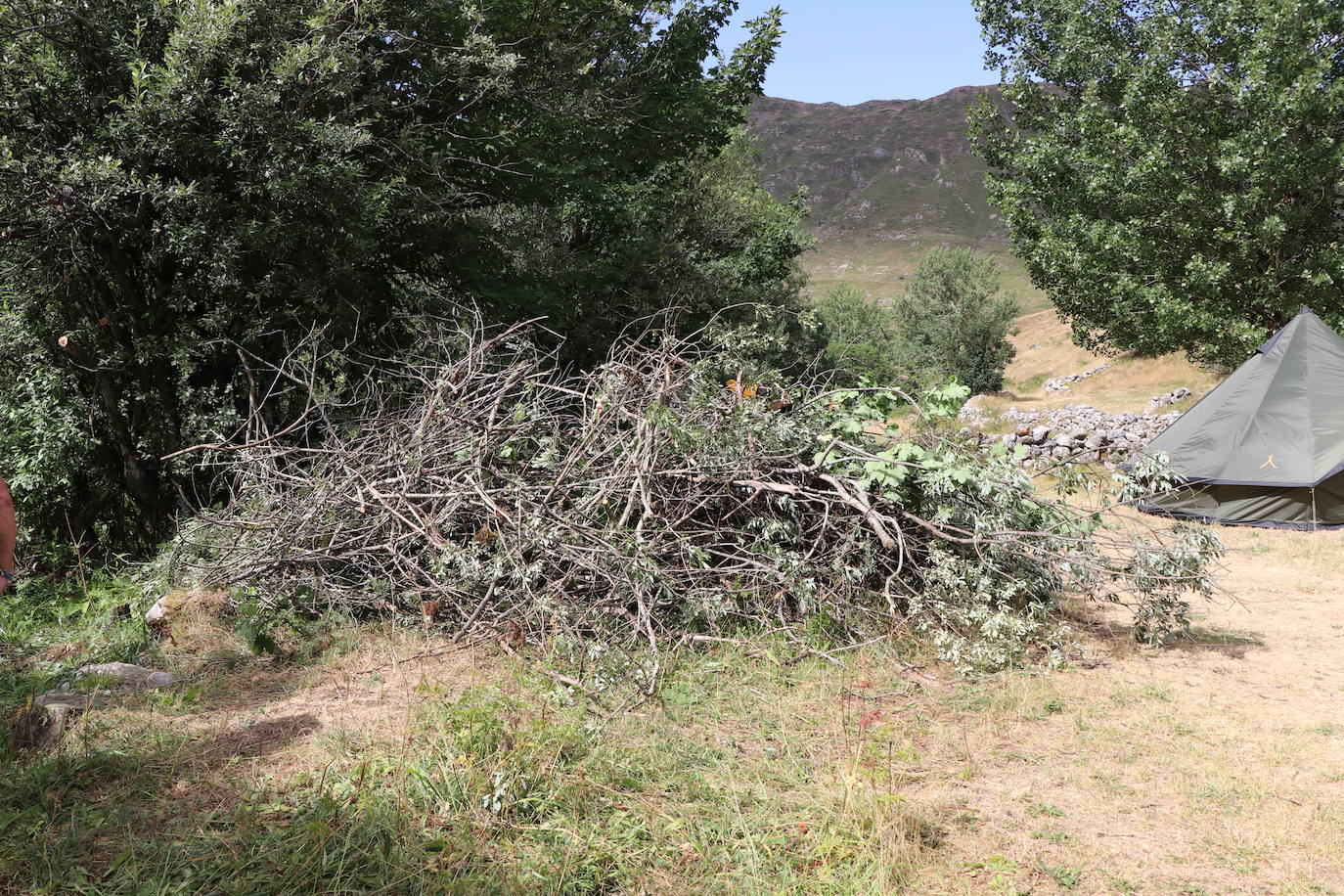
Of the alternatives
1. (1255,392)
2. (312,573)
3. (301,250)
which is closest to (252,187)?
(301,250)

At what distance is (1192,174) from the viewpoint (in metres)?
15.9

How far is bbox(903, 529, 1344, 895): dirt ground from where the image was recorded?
3111mm

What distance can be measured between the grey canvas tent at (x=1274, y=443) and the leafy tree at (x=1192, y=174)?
5.44 metres

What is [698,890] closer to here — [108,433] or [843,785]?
[843,785]

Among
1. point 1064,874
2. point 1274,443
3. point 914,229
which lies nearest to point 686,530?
point 1064,874

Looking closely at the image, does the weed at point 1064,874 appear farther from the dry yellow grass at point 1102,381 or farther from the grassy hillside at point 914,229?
the grassy hillside at point 914,229

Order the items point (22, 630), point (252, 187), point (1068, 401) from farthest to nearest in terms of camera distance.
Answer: point (1068, 401), point (252, 187), point (22, 630)

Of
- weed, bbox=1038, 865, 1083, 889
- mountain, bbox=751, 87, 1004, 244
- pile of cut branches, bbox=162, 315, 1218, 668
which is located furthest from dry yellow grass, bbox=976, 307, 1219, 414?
mountain, bbox=751, 87, 1004, 244

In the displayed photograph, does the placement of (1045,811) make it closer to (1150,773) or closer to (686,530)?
(1150,773)

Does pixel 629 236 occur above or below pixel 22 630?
above

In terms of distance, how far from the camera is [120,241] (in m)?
7.63

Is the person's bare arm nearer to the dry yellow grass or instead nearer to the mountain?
the dry yellow grass

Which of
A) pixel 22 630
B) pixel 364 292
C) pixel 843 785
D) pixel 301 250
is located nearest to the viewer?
pixel 843 785

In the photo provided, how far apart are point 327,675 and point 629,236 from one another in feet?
33.2
